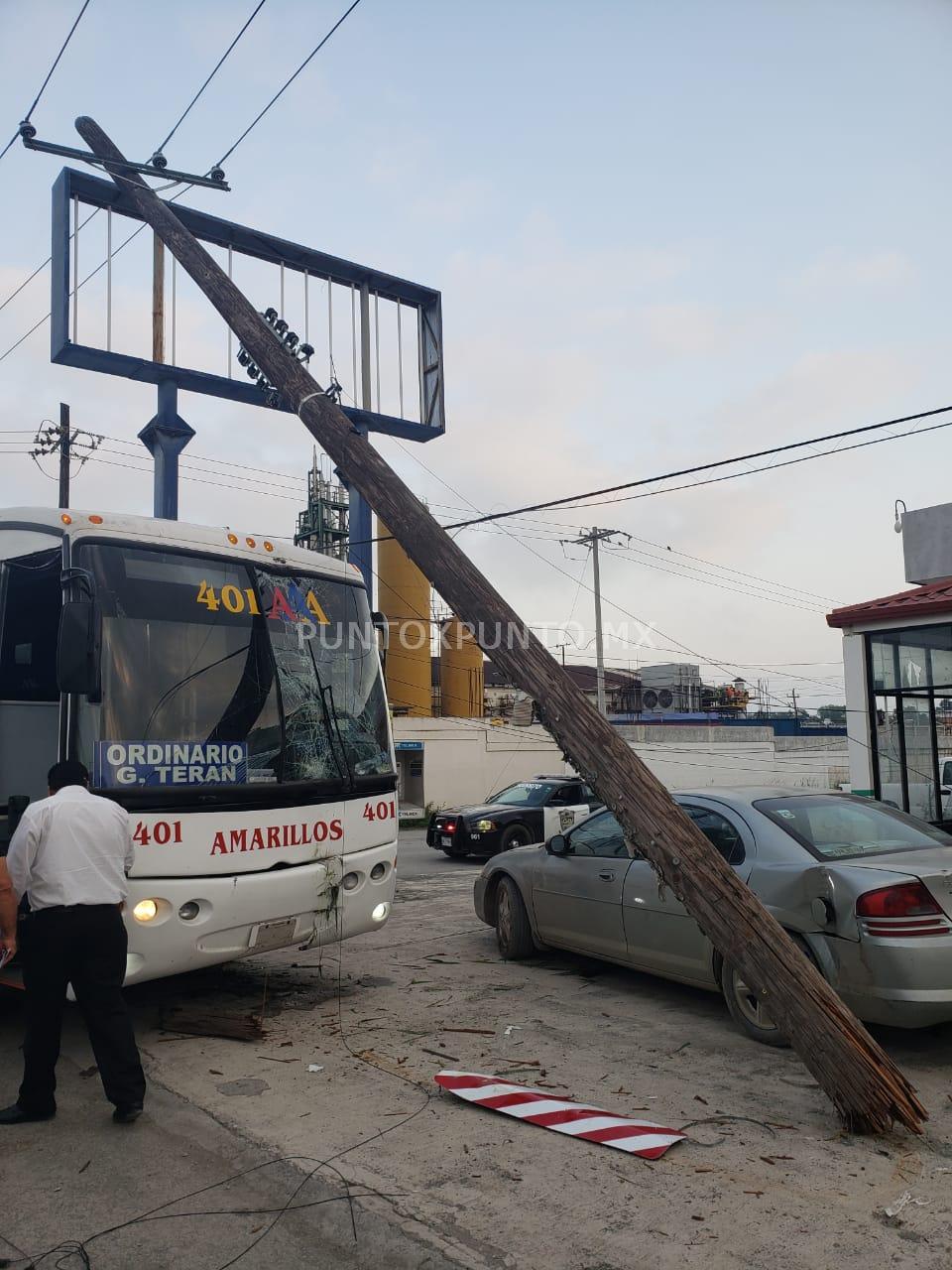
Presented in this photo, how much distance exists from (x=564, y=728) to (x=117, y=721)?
2564 millimetres

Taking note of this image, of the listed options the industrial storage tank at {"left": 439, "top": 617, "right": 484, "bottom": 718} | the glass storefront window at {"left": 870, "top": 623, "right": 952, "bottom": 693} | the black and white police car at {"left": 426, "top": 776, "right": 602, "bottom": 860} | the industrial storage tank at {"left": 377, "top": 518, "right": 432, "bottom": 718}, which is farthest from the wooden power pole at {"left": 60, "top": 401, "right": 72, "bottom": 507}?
the glass storefront window at {"left": 870, "top": 623, "right": 952, "bottom": 693}

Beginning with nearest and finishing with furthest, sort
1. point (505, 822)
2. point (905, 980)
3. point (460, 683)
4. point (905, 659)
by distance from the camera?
point (905, 980) < point (905, 659) < point (505, 822) < point (460, 683)

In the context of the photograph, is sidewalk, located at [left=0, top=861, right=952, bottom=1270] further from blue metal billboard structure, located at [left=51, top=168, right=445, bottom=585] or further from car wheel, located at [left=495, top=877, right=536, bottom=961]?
blue metal billboard structure, located at [left=51, top=168, right=445, bottom=585]

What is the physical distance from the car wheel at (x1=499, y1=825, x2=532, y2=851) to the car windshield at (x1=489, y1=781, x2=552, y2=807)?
1.66 feet

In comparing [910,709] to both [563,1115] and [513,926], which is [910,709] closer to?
[513,926]

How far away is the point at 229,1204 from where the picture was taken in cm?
383

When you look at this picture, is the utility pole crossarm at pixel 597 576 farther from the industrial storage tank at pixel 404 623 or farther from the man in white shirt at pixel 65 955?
the man in white shirt at pixel 65 955

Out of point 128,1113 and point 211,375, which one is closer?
point 128,1113

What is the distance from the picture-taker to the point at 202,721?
5957mm

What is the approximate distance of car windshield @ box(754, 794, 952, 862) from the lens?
606cm

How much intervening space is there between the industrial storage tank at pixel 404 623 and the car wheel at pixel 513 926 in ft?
77.1

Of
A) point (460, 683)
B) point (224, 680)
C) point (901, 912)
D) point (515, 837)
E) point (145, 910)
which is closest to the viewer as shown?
point (901, 912)

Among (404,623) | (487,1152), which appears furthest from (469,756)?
(487,1152)

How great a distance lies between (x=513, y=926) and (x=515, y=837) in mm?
9260
